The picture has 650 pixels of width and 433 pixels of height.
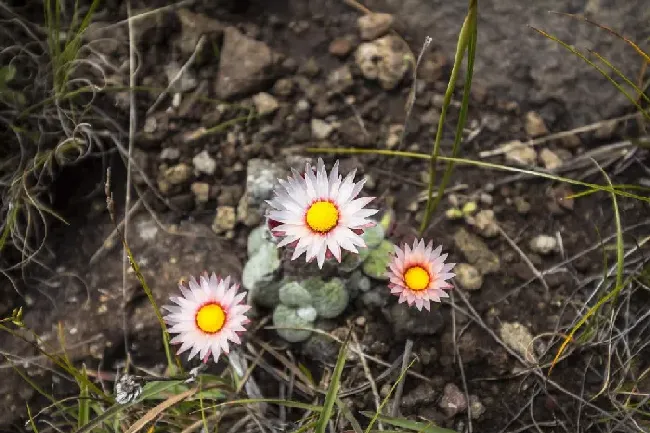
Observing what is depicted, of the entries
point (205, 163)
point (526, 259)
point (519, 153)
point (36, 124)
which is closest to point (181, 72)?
point (205, 163)

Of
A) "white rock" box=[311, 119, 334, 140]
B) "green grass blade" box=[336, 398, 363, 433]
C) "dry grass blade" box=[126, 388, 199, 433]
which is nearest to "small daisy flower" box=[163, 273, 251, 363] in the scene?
"dry grass blade" box=[126, 388, 199, 433]

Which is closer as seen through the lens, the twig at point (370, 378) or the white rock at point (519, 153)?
the twig at point (370, 378)

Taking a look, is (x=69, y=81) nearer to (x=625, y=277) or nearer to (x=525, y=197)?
(x=525, y=197)

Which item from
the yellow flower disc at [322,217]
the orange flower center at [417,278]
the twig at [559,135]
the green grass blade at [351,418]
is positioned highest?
the yellow flower disc at [322,217]

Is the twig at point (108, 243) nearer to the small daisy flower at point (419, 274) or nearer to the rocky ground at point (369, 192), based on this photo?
the rocky ground at point (369, 192)

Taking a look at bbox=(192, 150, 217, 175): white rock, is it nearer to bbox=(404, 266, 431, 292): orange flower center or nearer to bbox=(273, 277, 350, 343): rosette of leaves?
bbox=(273, 277, 350, 343): rosette of leaves

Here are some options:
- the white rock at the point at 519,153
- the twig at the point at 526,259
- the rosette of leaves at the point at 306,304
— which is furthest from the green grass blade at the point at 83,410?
the white rock at the point at 519,153

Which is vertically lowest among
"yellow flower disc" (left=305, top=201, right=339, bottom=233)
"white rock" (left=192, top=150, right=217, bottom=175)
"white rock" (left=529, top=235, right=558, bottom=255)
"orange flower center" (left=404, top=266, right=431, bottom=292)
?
"white rock" (left=529, top=235, right=558, bottom=255)
